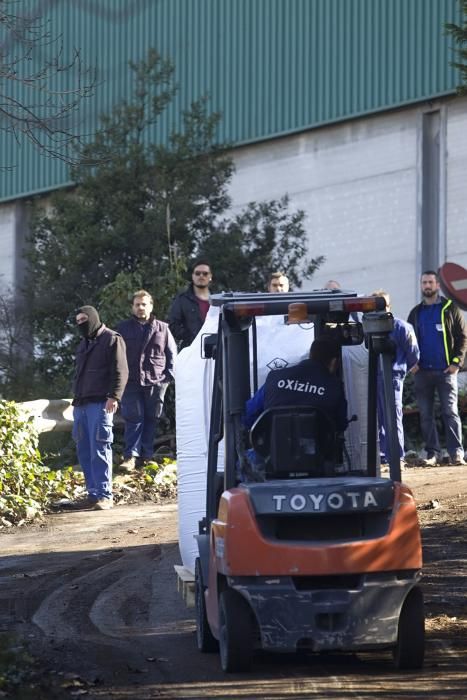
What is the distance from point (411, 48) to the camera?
34438mm

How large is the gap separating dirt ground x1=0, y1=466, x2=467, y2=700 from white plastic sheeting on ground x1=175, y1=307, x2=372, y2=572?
0.66m

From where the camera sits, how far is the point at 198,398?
10.5 meters

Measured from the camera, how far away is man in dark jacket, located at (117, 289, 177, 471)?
1731 centimetres

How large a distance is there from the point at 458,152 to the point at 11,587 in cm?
2375

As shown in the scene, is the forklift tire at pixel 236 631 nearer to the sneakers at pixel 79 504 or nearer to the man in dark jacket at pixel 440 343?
the sneakers at pixel 79 504

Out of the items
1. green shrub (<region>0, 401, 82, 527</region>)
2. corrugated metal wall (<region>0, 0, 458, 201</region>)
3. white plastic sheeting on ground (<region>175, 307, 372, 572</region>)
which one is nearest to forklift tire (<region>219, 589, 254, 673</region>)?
white plastic sheeting on ground (<region>175, 307, 372, 572</region>)

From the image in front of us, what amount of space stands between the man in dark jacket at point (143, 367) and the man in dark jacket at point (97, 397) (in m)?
1.21

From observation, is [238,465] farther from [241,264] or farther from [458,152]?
[458,152]

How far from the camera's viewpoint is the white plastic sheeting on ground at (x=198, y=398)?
34.0 feet

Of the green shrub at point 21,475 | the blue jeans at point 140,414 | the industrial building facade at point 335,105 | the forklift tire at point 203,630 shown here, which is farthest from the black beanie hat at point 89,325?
the industrial building facade at point 335,105

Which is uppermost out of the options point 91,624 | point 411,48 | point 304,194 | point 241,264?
point 411,48

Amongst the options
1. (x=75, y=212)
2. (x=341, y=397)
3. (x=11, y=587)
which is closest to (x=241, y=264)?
(x=75, y=212)

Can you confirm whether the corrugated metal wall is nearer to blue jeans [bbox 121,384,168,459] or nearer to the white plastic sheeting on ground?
blue jeans [bbox 121,384,168,459]

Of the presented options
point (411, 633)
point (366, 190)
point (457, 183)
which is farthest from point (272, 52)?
point (411, 633)
